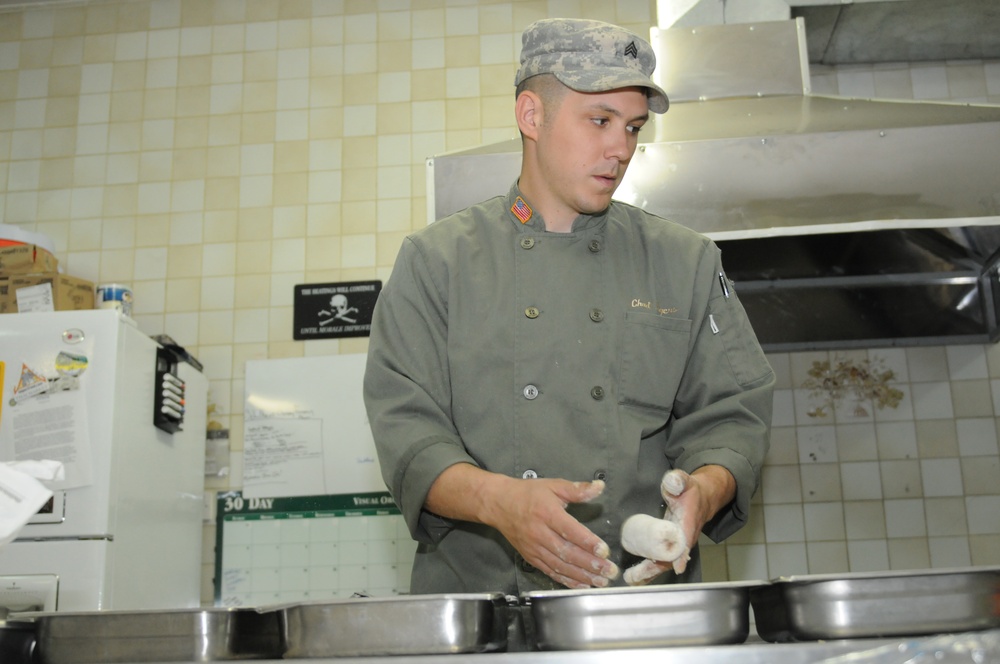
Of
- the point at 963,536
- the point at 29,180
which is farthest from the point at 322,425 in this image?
the point at 963,536

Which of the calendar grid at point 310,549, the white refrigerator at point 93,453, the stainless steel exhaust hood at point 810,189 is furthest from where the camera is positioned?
the calendar grid at point 310,549

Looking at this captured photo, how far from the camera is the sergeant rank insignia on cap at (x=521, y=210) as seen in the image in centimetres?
152

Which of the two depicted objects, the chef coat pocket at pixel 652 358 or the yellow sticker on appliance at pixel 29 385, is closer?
the chef coat pocket at pixel 652 358

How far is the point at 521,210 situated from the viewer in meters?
1.52

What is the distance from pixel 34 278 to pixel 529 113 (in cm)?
183

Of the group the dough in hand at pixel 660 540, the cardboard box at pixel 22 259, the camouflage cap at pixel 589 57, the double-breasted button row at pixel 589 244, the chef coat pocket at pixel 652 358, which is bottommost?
the dough in hand at pixel 660 540

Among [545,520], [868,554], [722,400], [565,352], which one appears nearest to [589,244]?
[565,352]

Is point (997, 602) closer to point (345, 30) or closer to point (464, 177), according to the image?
point (464, 177)

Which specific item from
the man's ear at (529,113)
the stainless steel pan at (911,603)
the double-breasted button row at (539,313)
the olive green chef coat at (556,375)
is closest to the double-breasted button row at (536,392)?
the olive green chef coat at (556,375)

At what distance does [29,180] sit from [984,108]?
288cm

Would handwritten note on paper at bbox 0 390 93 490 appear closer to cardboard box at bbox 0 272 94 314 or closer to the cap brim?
cardboard box at bbox 0 272 94 314

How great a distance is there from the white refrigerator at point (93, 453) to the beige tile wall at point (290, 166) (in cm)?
35

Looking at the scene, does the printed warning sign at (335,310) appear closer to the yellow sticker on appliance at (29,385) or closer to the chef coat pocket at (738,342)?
the yellow sticker on appliance at (29,385)

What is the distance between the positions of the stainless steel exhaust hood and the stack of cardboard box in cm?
121
